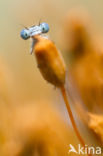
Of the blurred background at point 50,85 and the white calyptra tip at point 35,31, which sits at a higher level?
the white calyptra tip at point 35,31

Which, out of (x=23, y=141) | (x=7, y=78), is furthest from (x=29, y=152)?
(x=7, y=78)

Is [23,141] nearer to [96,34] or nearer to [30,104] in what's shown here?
[30,104]

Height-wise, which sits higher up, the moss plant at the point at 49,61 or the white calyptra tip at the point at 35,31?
the white calyptra tip at the point at 35,31

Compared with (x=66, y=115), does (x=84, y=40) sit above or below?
above

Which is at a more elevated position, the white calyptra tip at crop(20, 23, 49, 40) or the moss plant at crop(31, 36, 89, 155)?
the white calyptra tip at crop(20, 23, 49, 40)
